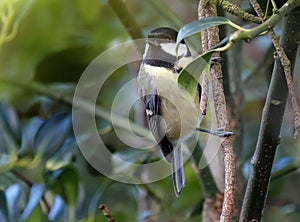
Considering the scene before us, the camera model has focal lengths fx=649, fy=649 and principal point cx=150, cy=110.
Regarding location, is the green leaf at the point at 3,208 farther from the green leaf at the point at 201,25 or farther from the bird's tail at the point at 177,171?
the green leaf at the point at 201,25

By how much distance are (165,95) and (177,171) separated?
6.4 inches

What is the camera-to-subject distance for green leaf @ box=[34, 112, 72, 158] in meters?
1.18

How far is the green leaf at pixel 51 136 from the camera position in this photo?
1.18 meters

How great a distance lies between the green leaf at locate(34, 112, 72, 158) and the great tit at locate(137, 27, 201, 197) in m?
0.16

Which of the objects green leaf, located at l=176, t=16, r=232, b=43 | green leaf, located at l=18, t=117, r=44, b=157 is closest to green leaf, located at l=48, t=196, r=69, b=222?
green leaf, located at l=18, t=117, r=44, b=157

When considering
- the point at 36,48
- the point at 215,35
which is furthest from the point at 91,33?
the point at 215,35

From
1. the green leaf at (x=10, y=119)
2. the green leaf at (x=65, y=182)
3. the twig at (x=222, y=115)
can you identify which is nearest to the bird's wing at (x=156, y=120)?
the green leaf at (x=65, y=182)

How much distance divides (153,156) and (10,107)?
0.31m

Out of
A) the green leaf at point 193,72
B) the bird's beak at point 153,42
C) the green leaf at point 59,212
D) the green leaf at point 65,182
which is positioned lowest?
the green leaf at point 59,212

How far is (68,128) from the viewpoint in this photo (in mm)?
1224

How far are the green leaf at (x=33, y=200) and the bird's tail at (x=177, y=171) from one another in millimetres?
217

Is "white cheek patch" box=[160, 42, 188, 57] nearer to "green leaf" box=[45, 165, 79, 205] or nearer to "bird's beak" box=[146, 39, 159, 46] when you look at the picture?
"bird's beak" box=[146, 39, 159, 46]

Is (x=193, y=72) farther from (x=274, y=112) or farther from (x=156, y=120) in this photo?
(x=156, y=120)

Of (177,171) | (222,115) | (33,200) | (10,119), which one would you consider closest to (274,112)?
(222,115)
